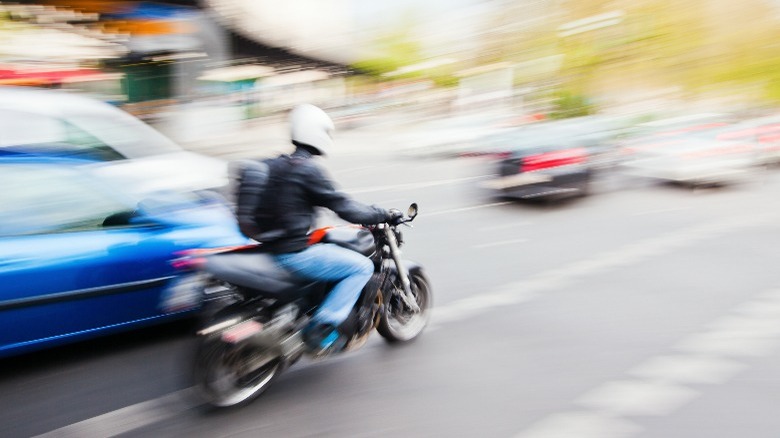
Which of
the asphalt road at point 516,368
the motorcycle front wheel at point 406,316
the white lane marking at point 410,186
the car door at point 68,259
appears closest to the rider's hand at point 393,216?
the motorcycle front wheel at point 406,316

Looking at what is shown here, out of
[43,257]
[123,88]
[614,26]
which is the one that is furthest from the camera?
[614,26]

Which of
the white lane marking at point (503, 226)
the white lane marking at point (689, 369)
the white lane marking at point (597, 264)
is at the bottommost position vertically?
the white lane marking at point (689, 369)

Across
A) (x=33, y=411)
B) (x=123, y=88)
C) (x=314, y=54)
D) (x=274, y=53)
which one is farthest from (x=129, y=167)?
(x=314, y=54)

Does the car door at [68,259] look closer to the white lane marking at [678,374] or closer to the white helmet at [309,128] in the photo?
the white helmet at [309,128]

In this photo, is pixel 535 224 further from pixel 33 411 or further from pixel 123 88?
pixel 123 88

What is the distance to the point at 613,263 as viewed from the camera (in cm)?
748

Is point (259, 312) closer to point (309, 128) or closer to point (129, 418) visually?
point (129, 418)

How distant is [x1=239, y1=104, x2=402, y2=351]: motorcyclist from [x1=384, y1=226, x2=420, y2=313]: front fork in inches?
12.2

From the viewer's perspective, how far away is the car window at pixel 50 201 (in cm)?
437

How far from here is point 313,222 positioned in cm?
409

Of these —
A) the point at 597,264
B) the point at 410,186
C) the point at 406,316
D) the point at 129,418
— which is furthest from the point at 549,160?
the point at 129,418

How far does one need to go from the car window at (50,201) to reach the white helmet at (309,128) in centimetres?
153

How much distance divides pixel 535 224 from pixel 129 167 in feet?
16.7

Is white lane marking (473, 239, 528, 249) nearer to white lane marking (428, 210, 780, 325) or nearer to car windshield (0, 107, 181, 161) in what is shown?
white lane marking (428, 210, 780, 325)
